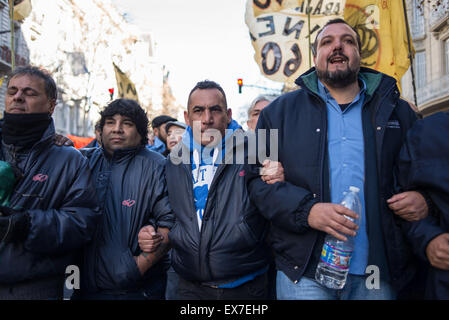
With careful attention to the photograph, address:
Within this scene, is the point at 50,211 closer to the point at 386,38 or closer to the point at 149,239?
the point at 149,239

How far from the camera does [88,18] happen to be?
32312mm

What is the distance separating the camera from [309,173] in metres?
2.31

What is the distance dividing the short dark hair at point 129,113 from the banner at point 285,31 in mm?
3843

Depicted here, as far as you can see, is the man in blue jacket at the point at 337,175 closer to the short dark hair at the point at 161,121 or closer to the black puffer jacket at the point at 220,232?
the black puffer jacket at the point at 220,232

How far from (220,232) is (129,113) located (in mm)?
1358

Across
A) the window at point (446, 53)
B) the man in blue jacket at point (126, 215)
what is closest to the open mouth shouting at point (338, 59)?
the man in blue jacket at point (126, 215)

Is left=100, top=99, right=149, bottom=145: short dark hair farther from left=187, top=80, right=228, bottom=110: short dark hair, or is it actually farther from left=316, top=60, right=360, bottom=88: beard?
left=316, top=60, right=360, bottom=88: beard

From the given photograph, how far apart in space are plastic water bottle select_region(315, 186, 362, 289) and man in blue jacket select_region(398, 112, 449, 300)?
31 cm

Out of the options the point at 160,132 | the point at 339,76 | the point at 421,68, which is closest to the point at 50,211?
the point at 339,76

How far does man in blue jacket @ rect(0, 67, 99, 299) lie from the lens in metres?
2.21

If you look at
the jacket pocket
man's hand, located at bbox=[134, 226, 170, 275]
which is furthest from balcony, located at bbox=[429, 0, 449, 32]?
man's hand, located at bbox=[134, 226, 170, 275]

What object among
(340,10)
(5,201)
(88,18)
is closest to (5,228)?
(5,201)

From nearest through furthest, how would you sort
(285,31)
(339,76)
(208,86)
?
(339,76), (208,86), (285,31)
